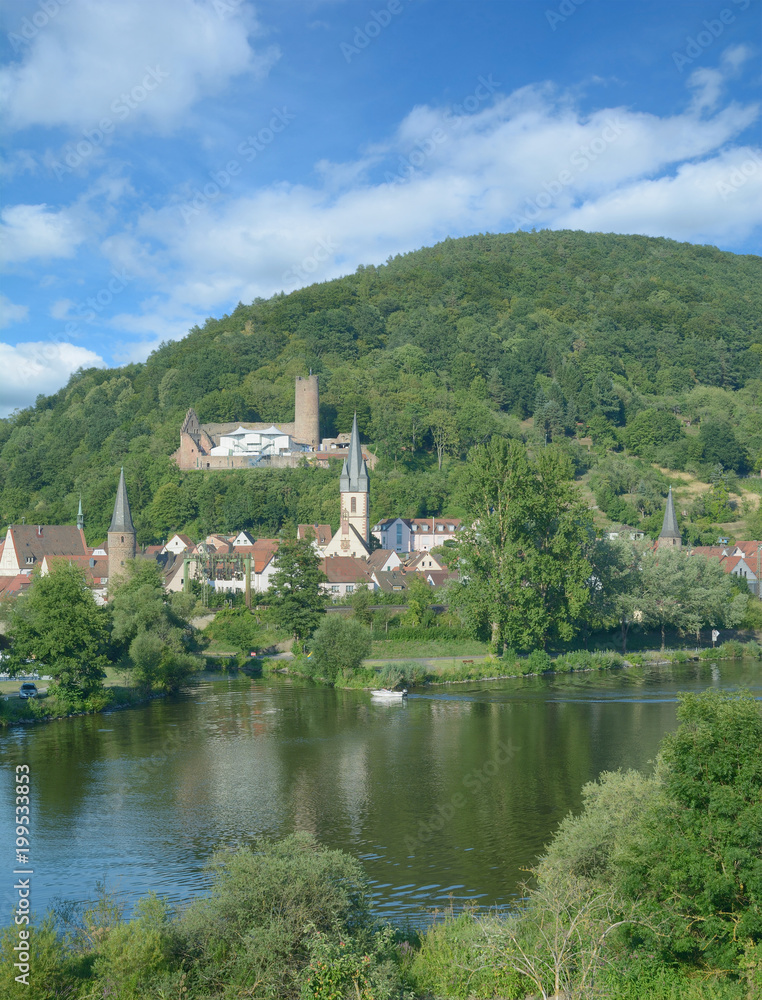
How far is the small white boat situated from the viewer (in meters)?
35.4

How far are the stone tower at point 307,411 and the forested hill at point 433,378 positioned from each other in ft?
11.6

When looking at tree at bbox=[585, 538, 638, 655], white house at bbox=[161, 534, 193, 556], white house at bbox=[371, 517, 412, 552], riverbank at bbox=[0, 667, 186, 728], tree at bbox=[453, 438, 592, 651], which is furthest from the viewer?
white house at bbox=[371, 517, 412, 552]

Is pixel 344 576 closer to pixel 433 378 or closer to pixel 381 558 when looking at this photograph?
pixel 381 558

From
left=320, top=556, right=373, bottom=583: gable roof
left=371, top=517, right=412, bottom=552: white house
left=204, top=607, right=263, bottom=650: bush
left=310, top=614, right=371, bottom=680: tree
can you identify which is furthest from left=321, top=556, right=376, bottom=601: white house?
left=310, top=614, right=371, bottom=680: tree

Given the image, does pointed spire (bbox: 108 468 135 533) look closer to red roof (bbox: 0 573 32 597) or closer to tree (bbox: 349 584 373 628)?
red roof (bbox: 0 573 32 597)

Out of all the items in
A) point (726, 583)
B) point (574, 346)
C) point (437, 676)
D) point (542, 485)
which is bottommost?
point (437, 676)

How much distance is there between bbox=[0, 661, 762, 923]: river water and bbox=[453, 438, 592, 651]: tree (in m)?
5.45

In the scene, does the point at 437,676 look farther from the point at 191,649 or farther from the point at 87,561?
the point at 87,561

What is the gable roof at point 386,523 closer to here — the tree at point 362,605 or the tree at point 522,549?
the tree at point 362,605

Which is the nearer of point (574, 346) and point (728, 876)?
point (728, 876)

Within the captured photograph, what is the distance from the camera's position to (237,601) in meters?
52.8

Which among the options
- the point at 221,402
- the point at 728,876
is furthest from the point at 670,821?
the point at 221,402

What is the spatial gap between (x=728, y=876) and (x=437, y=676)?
99.1ft

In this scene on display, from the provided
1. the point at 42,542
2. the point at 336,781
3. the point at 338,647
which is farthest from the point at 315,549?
the point at 42,542
